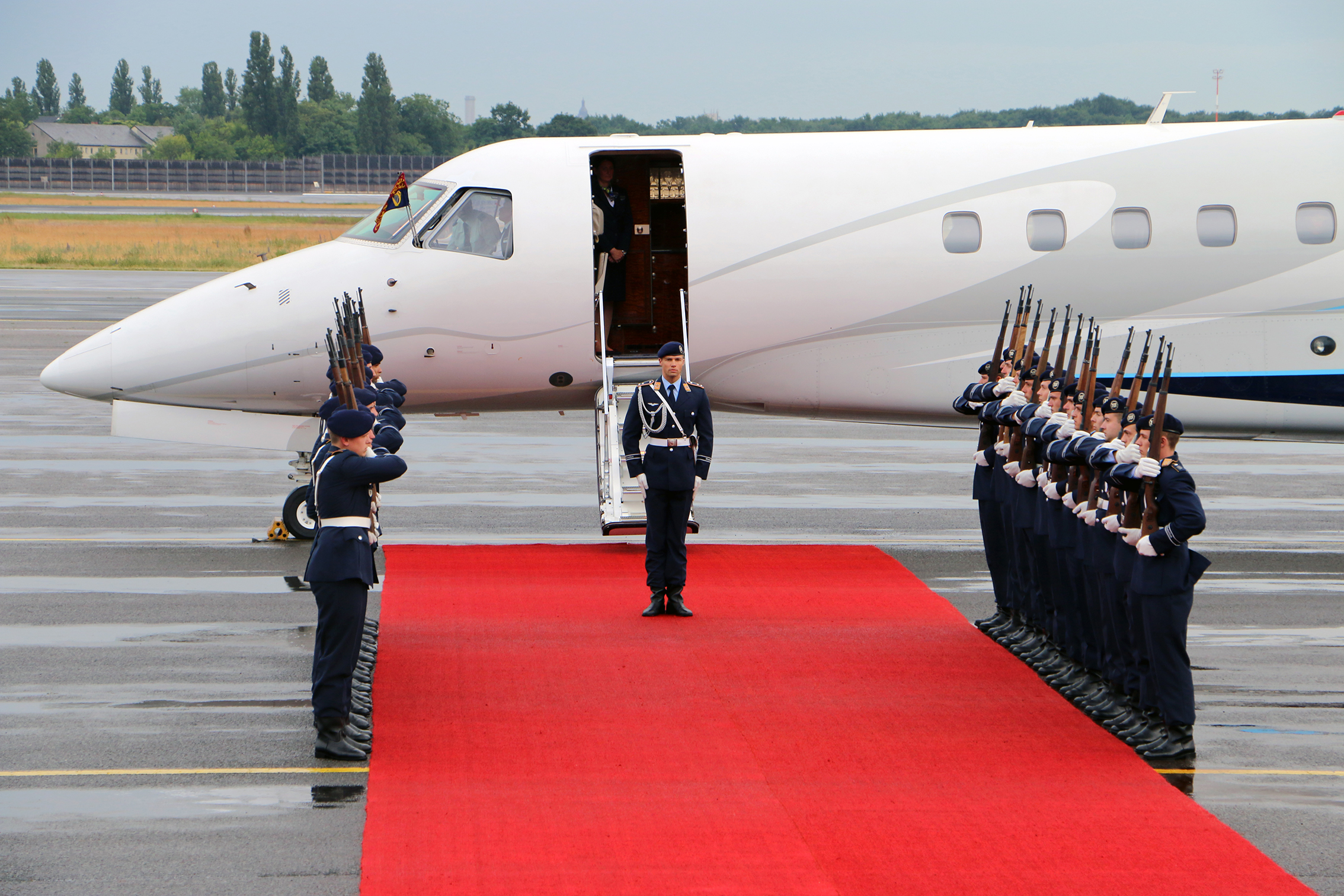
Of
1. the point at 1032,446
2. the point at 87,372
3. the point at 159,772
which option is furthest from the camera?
the point at 87,372

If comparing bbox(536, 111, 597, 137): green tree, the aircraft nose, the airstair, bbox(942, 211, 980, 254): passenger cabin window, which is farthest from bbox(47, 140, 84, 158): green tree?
bbox(942, 211, 980, 254): passenger cabin window

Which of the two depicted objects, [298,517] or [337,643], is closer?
[337,643]

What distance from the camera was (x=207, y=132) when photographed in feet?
479

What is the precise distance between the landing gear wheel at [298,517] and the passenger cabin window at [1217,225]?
858 centimetres

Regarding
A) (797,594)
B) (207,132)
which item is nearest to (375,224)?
(797,594)

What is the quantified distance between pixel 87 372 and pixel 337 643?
6.51m

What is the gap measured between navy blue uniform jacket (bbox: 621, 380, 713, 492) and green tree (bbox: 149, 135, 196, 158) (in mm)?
136833

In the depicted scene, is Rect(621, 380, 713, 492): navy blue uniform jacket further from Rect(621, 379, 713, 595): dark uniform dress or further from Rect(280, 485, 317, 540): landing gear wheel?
Rect(280, 485, 317, 540): landing gear wheel

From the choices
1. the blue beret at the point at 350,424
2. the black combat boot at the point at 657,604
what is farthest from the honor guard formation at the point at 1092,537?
the blue beret at the point at 350,424

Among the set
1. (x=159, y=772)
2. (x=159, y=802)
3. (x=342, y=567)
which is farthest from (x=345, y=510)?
(x=159, y=802)

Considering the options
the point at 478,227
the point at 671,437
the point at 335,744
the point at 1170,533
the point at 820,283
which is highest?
the point at 478,227

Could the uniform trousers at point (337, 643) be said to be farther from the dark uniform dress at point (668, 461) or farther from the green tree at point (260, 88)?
the green tree at point (260, 88)

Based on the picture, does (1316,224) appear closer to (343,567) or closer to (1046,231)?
(1046,231)

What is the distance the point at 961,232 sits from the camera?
13375mm
